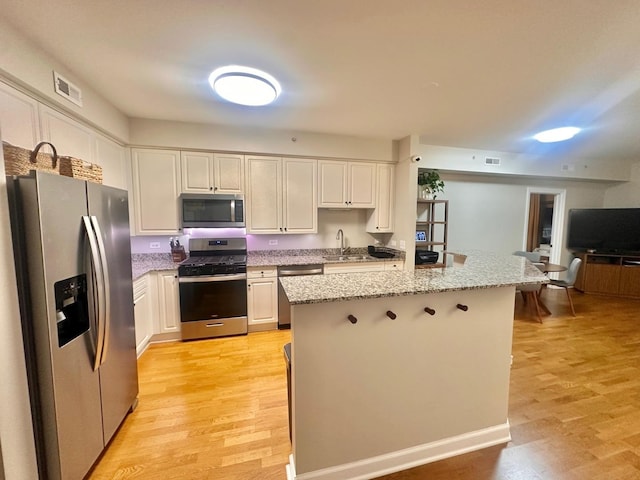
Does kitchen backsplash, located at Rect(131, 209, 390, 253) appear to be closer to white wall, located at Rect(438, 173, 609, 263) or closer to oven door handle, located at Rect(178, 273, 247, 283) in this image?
oven door handle, located at Rect(178, 273, 247, 283)

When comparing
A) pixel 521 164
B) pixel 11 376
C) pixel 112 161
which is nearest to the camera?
pixel 11 376

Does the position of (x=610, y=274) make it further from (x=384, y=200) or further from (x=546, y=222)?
(x=384, y=200)

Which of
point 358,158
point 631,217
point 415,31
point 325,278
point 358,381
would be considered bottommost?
point 358,381

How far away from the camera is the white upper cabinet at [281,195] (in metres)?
3.51

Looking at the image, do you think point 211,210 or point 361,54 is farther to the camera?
point 211,210

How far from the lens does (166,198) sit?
3242 millimetres

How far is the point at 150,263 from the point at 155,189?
2.98 feet

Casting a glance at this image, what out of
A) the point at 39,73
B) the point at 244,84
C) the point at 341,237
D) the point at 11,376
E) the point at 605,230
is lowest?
the point at 11,376

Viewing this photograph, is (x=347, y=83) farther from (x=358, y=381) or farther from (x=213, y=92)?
(x=358, y=381)

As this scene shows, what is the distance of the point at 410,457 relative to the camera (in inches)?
62.2

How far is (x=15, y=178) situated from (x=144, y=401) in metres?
1.84

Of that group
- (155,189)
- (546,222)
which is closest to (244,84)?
(155,189)

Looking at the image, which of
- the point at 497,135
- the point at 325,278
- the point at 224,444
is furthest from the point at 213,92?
the point at 497,135

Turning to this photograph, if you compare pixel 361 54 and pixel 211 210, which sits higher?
pixel 361 54
